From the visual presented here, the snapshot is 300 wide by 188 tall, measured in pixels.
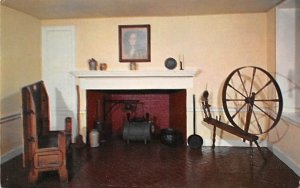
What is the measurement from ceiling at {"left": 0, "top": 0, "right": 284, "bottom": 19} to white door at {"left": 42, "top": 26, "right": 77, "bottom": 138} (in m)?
0.35

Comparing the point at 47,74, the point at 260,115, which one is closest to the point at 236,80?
the point at 260,115

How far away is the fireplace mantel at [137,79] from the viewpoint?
458cm

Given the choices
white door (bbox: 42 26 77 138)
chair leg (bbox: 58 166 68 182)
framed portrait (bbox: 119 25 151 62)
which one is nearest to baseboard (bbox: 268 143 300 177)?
framed portrait (bbox: 119 25 151 62)

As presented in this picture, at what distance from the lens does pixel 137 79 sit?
4668 millimetres

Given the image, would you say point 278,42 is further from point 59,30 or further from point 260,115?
point 59,30

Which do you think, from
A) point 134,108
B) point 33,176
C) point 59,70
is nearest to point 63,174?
point 33,176

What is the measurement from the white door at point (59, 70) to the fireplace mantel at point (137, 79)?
0.27m

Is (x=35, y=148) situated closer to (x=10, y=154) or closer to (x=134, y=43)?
(x=10, y=154)

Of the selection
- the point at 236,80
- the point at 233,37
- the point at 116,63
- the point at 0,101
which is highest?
the point at 233,37

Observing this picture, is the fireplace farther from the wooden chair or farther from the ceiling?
the wooden chair

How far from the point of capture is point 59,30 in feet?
15.6

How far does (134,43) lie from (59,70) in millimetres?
1432

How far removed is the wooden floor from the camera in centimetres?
310

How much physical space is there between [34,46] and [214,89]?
3.19m
